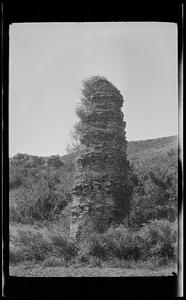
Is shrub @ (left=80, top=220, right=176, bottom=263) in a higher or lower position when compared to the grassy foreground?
higher

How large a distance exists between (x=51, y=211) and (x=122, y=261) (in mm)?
561

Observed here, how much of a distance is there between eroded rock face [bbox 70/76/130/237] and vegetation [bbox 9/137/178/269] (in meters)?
0.05

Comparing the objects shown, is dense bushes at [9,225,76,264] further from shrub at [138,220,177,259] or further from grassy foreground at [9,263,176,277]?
shrub at [138,220,177,259]

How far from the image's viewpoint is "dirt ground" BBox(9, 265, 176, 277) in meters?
3.82

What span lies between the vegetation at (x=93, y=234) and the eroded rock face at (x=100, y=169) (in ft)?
0.18

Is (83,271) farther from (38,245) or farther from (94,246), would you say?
(38,245)

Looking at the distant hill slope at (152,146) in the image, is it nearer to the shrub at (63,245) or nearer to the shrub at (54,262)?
the shrub at (63,245)

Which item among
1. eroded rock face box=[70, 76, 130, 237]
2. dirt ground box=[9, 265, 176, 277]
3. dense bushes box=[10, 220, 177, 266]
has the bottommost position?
dirt ground box=[9, 265, 176, 277]

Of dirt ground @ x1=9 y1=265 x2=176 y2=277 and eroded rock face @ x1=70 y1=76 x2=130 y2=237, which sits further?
eroded rock face @ x1=70 y1=76 x2=130 y2=237

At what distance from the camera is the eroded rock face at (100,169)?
396 centimetres

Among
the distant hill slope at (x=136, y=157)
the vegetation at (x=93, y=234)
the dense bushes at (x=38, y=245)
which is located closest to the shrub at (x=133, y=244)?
the vegetation at (x=93, y=234)

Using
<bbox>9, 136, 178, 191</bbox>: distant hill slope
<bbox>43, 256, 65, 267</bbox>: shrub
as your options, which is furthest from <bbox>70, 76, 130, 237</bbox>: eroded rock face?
<bbox>43, 256, 65, 267</bbox>: shrub

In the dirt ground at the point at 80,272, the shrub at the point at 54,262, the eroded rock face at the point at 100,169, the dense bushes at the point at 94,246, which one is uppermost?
the eroded rock face at the point at 100,169
